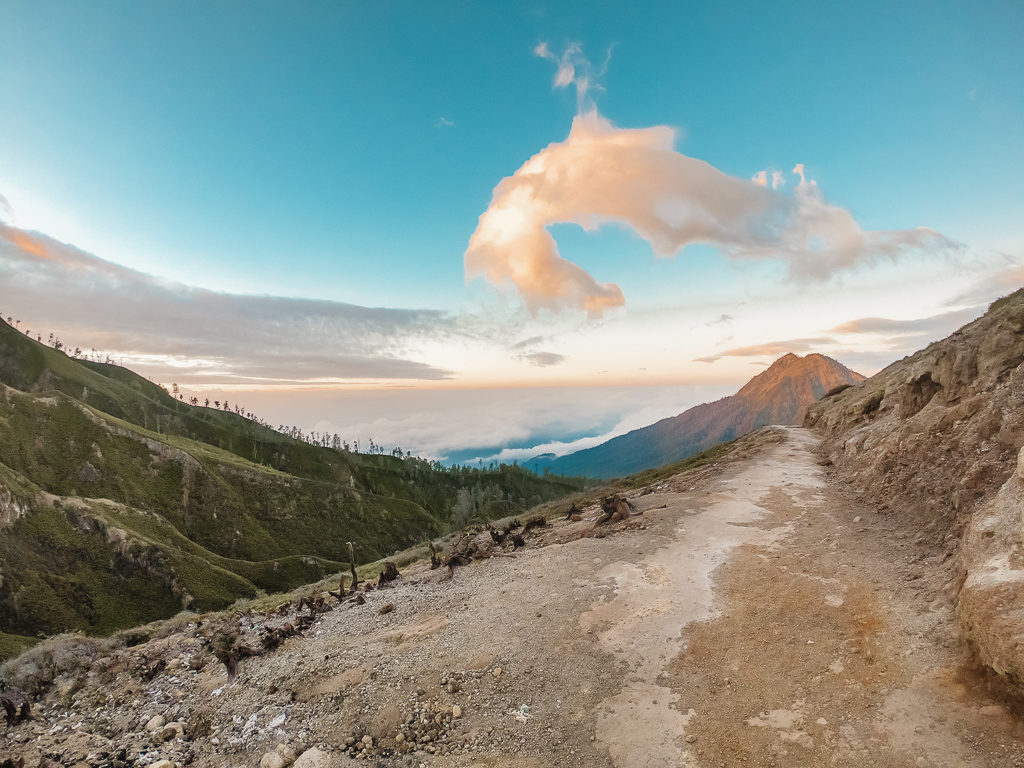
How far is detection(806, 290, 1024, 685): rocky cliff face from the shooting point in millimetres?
9250

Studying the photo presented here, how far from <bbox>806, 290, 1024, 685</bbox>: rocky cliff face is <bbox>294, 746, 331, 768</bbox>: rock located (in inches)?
522

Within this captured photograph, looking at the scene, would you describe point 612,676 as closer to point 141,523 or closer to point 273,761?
point 273,761

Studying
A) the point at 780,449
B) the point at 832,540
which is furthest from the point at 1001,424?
the point at 780,449

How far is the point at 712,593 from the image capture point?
1495 centimetres

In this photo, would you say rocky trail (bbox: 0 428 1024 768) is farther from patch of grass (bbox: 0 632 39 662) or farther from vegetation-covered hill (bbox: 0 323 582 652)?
vegetation-covered hill (bbox: 0 323 582 652)

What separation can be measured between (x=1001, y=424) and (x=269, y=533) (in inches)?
6558

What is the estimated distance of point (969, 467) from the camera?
17.4 m

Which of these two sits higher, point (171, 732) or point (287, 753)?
point (287, 753)

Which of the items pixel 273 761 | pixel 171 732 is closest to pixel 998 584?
pixel 273 761

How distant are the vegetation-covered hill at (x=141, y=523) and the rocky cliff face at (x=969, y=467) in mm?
116289

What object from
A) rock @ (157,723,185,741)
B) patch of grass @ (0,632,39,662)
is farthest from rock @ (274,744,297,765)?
patch of grass @ (0,632,39,662)

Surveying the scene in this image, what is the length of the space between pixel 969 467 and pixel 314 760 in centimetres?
2250

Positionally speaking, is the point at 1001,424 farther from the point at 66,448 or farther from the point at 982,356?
the point at 66,448

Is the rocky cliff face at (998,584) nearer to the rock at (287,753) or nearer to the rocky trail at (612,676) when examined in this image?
the rocky trail at (612,676)
